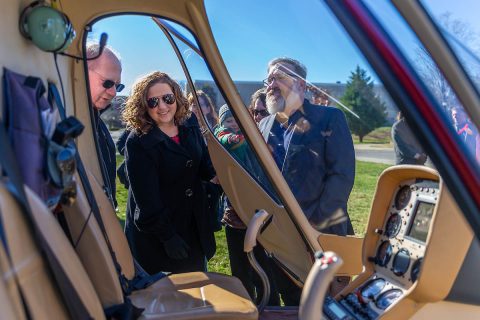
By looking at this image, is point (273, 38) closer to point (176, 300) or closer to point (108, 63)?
point (108, 63)

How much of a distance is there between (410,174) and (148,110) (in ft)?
5.11

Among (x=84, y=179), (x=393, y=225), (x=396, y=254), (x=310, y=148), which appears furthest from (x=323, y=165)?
(x=84, y=179)

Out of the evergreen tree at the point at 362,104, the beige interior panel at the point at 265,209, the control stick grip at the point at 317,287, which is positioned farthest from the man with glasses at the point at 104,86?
the control stick grip at the point at 317,287

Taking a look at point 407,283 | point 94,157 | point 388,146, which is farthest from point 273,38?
point 407,283

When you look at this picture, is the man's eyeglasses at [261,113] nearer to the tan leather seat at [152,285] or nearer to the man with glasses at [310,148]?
the man with glasses at [310,148]

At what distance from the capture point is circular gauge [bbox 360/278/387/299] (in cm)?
181

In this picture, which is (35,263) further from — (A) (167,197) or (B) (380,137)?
(A) (167,197)

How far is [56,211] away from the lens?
62.4 inches

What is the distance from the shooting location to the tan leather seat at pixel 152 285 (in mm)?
1715

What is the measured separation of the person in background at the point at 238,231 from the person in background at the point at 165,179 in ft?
0.70

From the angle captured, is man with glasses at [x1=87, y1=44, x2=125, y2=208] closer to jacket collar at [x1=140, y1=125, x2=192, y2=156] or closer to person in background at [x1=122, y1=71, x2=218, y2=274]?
person in background at [x1=122, y1=71, x2=218, y2=274]

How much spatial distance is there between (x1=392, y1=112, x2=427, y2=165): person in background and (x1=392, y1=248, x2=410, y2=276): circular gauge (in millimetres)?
329

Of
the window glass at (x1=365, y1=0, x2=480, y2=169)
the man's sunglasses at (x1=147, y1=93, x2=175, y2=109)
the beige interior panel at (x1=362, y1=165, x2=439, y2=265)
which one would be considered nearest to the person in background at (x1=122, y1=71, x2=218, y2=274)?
the man's sunglasses at (x1=147, y1=93, x2=175, y2=109)

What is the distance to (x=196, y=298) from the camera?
2.17 metres
